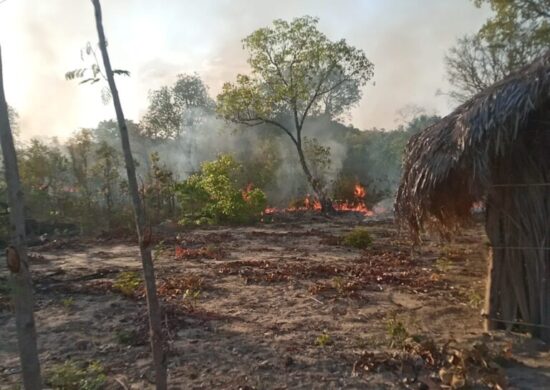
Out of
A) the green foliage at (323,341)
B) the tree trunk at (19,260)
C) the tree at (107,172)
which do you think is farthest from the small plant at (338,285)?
the tree at (107,172)

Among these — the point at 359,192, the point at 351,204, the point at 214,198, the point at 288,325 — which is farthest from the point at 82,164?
the point at 288,325

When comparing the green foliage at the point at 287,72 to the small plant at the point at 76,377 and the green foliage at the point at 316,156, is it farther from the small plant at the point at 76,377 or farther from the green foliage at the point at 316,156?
the small plant at the point at 76,377

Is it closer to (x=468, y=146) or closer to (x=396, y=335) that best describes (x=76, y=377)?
(x=396, y=335)

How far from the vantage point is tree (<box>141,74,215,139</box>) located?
3156 centimetres

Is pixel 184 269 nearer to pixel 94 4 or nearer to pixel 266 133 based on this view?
pixel 94 4

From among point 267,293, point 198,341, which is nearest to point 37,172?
point 267,293

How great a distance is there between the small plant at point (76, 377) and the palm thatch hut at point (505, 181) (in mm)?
3258

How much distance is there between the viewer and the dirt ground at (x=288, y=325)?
402 centimetres

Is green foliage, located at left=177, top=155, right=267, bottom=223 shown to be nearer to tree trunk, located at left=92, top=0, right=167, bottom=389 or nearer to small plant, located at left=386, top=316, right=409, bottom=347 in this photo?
small plant, located at left=386, top=316, right=409, bottom=347

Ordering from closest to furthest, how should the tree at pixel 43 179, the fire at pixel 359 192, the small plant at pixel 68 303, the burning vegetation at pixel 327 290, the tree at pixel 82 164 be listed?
the burning vegetation at pixel 327 290
the small plant at pixel 68 303
the tree at pixel 43 179
the tree at pixel 82 164
the fire at pixel 359 192

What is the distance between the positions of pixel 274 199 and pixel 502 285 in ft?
77.4

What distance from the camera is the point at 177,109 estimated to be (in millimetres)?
32438

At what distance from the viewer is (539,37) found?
18500mm

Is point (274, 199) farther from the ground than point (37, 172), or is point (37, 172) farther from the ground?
point (37, 172)
